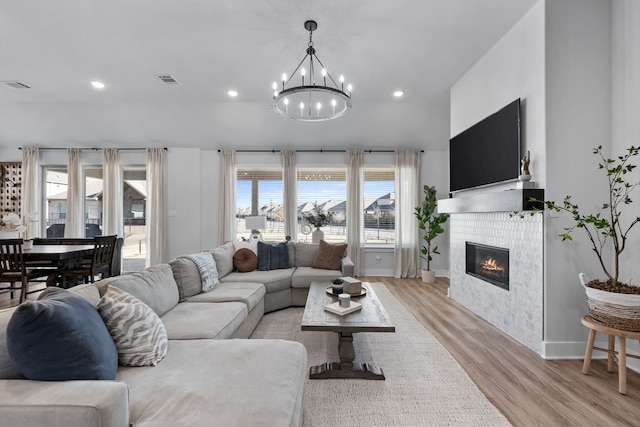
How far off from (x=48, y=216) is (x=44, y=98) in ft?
8.51

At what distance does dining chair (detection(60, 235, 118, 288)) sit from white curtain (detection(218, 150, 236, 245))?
184 centimetres

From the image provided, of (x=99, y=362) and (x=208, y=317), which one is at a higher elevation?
(x=99, y=362)

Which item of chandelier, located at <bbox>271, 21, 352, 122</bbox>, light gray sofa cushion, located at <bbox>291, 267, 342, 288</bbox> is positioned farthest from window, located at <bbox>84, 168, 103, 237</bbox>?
light gray sofa cushion, located at <bbox>291, 267, 342, 288</bbox>

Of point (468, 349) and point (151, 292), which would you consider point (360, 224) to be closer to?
point (468, 349)

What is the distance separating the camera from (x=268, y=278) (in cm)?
380

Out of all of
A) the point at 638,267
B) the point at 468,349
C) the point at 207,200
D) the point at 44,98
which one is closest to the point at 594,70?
the point at 638,267

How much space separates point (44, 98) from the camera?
493 centimetres

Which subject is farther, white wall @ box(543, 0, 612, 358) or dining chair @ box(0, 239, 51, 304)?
dining chair @ box(0, 239, 51, 304)

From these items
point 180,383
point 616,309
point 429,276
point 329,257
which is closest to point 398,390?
point 180,383

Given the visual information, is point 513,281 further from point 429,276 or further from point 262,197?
point 262,197

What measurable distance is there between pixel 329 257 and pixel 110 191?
471cm

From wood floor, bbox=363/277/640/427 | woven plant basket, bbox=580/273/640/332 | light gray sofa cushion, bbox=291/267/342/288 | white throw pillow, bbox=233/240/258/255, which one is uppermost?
white throw pillow, bbox=233/240/258/255

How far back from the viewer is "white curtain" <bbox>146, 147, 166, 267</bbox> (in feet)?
19.6

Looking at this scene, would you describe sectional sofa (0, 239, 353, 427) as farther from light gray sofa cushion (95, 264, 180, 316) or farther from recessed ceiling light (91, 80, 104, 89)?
recessed ceiling light (91, 80, 104, 89)
